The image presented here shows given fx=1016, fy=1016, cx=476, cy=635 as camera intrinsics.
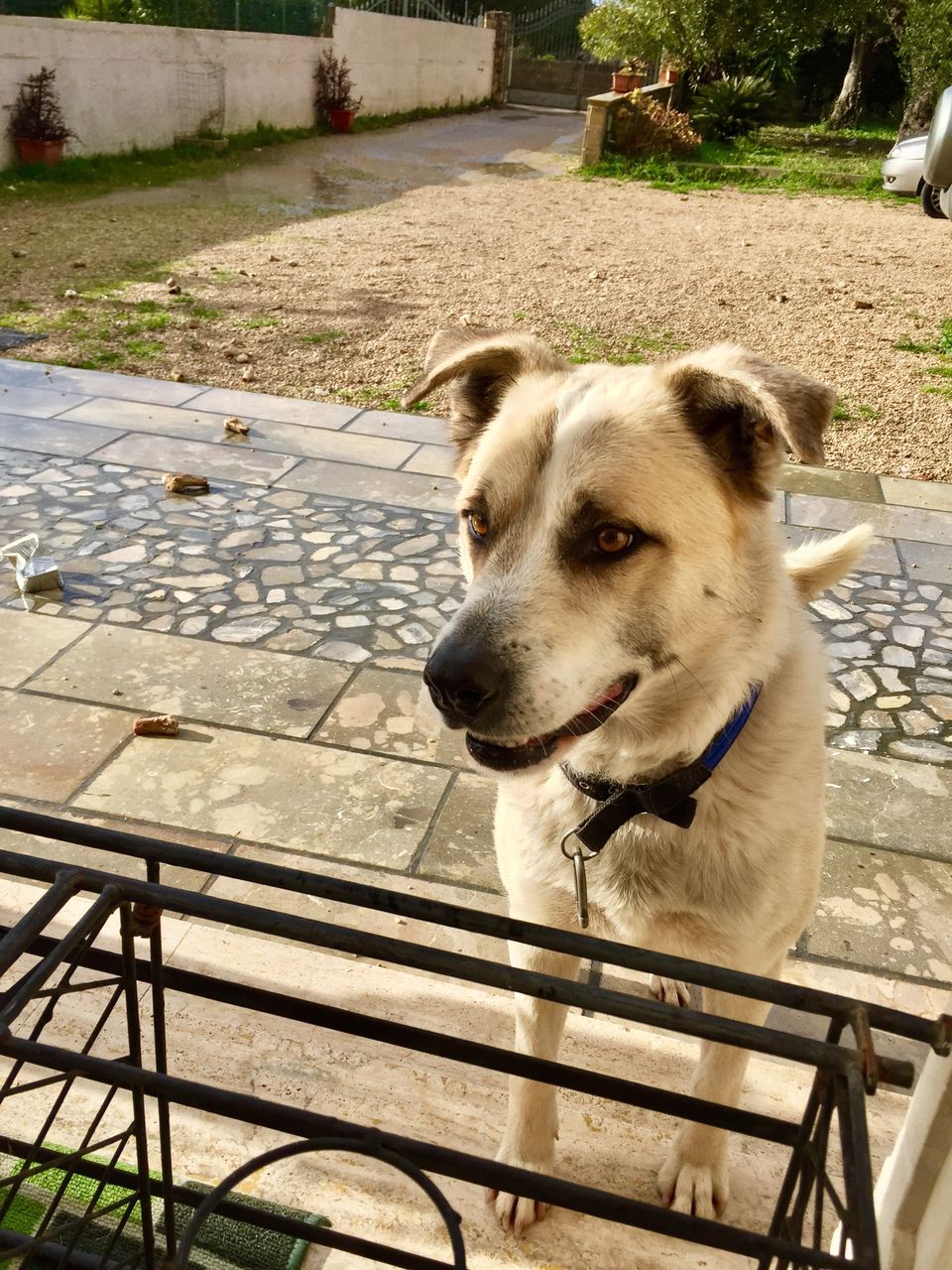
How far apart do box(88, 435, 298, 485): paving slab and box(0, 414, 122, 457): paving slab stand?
118 millimetres

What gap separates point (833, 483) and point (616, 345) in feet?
9.31

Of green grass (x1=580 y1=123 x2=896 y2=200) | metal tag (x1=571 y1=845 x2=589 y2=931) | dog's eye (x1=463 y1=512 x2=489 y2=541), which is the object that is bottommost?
metal tag (x1=571 y1=845 x2=589 y2=931)

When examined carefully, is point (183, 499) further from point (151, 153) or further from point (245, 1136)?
point (151, 153)

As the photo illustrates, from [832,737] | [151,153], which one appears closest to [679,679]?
[832,737]

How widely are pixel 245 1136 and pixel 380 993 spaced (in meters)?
0.51

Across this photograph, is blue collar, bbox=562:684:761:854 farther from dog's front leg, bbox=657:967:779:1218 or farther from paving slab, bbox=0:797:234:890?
paving slab, bbox=0:797:234:890

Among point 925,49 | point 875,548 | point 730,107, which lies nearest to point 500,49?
point 730,107

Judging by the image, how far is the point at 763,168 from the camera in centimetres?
1817

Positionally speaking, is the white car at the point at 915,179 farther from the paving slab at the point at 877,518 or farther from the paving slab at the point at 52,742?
the paving slab at the point at 52,742

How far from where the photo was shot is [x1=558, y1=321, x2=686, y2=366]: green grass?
26.8 ft

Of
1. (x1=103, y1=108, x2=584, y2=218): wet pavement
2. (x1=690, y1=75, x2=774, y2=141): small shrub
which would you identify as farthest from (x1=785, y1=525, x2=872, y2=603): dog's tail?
(x1=690, y1=75, x2=774, y2=141): small shrub

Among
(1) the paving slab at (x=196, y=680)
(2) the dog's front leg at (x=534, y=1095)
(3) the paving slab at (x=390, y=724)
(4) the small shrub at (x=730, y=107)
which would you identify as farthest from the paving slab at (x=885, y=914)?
(4) the small shrub at (x=730, y=107)

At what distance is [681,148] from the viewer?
19.2 metres

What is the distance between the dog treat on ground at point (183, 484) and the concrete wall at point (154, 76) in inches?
445
